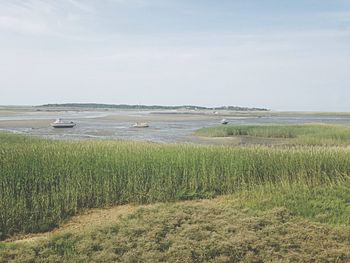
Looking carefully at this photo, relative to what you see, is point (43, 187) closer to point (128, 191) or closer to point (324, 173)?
point (128, 191)

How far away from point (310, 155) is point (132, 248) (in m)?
7.98

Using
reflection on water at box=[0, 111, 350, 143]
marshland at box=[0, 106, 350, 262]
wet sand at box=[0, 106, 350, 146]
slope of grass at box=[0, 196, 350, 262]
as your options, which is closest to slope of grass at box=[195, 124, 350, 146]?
wet sand at box=[0, 106, 350, 146]

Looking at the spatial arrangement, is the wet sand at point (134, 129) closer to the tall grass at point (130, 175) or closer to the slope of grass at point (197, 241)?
the tall grass at point (130, 175)

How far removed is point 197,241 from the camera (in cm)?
756

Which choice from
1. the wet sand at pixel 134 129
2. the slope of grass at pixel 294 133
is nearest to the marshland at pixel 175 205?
the slope of grass at pixel 294 133

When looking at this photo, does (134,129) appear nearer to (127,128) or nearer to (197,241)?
(127,128)

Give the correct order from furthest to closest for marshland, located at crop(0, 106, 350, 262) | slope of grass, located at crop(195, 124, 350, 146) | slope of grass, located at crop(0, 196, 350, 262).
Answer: slope of grass, located at crop(195, 124, 350, 146) → marshland, located at crop(0, 106, 350, 262) → slope of grass, located at crop(0, 196, 350, 262)

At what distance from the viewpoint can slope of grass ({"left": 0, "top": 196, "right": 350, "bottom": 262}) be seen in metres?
7.07

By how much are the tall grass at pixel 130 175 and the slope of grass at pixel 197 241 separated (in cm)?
164

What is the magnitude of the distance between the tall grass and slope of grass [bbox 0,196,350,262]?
5.39 ft

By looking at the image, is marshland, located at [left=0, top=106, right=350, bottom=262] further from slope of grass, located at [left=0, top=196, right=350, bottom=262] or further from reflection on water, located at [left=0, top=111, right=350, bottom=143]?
reflection on water, located at [left=0, top=111, right=350, bottom=143]

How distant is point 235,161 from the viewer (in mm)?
12703

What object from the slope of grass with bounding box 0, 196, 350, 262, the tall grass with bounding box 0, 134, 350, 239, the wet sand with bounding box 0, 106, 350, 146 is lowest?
the wet sand with bounding box 0, 106, 350, 146

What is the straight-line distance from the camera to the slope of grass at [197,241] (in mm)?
7070
